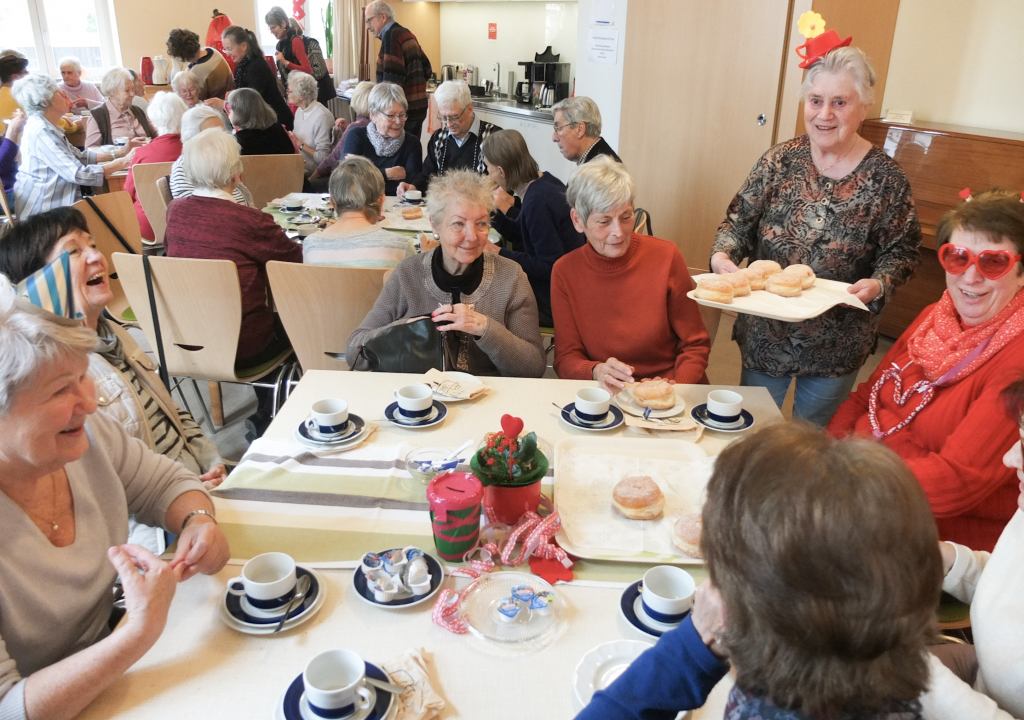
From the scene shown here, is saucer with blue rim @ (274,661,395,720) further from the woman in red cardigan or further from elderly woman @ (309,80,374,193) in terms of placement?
elderly woman @ (309,80,374,193)

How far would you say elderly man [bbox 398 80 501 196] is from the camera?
4199 mm

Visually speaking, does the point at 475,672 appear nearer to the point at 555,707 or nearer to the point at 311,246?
the point at 555,707

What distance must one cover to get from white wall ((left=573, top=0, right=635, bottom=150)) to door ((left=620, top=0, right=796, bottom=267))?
0.59ft

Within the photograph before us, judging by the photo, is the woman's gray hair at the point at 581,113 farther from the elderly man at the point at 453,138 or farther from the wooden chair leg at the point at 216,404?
the wooden chair leg at the point at 216,404

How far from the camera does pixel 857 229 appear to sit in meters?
2.19

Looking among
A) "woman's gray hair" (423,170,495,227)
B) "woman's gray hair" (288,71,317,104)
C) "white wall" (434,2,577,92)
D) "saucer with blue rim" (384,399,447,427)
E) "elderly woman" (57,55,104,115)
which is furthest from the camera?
"white wall" (434,2,577,92)

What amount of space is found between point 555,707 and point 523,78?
295 inches

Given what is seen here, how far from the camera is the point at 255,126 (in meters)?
4.88

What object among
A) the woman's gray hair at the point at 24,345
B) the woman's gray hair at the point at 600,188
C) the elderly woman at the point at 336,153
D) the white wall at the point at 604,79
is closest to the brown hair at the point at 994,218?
the woman's gray hair at the point at 600,188

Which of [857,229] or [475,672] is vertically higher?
[857,229]

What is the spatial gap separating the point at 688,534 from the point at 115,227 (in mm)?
3188

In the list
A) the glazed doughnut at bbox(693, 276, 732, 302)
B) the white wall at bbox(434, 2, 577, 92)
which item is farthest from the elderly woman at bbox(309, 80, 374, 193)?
the glazed doughnut at bbox(693, 276, 732, 302)

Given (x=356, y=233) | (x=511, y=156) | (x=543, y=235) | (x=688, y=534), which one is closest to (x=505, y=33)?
(x=511, y=156)

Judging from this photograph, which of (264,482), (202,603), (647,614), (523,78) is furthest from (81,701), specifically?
(523,78)
